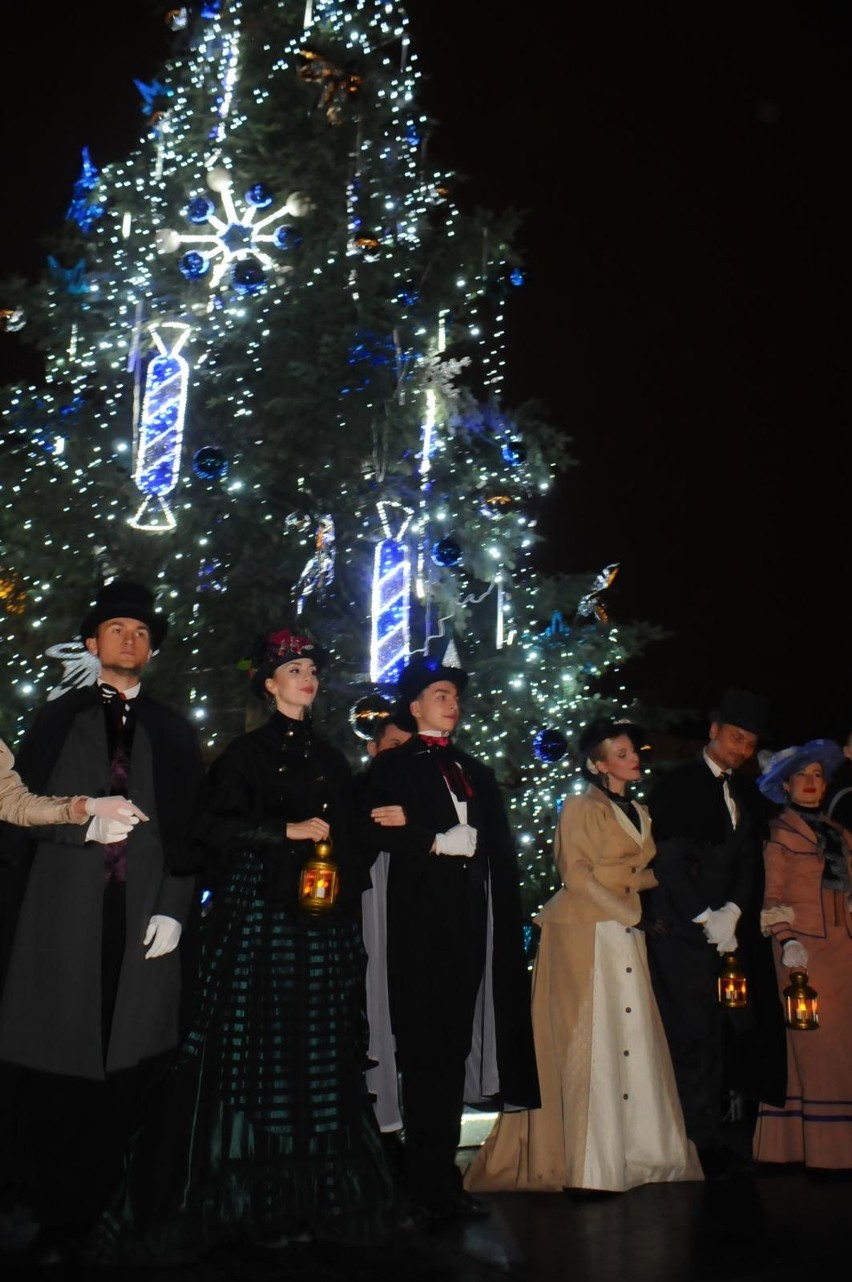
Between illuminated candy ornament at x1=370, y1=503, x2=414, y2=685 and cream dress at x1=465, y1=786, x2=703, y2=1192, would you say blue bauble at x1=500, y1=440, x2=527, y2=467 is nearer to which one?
illuminated candy ornament at x1=370, y1=503, x2=414, y2=685

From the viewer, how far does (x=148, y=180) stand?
902cm

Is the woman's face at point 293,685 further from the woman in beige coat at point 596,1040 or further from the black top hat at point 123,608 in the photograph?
the woman in beige coat at point 596,1040

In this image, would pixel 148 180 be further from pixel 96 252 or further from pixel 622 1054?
pixel 622 1054

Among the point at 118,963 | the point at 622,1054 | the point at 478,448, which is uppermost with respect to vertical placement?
the point at 478,448

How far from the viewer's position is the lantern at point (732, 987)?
18.4 feet

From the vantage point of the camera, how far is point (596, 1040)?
521 centimetres

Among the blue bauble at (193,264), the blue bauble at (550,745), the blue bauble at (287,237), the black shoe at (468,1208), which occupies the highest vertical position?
the blue bauble at (287,237)

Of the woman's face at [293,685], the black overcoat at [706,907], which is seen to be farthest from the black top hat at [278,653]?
the black overcoat at [706,907]

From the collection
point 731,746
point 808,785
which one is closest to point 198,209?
point 731,746

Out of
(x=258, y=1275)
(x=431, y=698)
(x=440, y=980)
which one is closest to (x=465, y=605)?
(x=431, y=698)

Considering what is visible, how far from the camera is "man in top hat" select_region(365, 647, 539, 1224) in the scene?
4590 mm

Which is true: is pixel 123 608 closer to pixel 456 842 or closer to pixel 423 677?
pixel 423 677

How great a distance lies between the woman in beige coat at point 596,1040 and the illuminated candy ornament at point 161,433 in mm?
3823

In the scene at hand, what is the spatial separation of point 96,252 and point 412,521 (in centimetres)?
303
